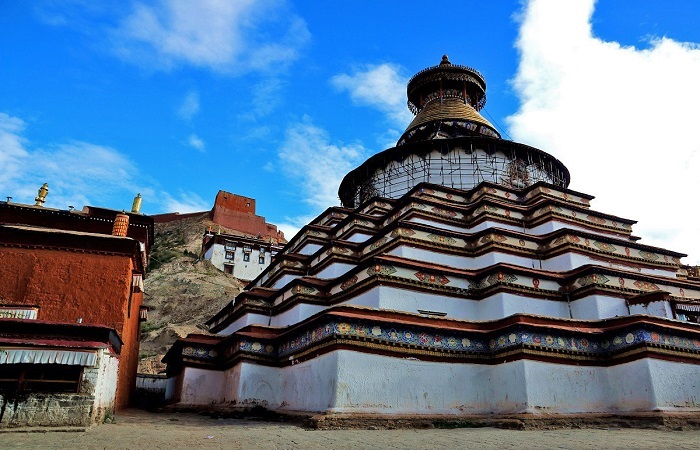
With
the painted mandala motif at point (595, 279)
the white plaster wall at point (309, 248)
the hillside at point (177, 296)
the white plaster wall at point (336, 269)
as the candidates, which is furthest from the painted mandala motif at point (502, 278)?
the hillside at point (177, 296)

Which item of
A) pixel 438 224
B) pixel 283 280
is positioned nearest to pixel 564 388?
pixel 438 224

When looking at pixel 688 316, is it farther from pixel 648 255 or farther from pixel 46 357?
pixel 46 357

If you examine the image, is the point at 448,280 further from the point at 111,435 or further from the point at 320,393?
the point at 111,435

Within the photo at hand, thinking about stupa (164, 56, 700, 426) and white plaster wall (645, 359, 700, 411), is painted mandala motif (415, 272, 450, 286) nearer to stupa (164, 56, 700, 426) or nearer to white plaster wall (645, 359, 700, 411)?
stupa (164, 56, 700, 426)

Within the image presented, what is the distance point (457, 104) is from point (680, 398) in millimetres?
18671

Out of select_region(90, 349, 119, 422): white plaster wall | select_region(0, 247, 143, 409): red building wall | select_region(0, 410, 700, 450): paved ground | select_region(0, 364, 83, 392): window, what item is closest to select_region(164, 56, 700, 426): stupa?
select_region(0, 410, 700, 450): paved ground

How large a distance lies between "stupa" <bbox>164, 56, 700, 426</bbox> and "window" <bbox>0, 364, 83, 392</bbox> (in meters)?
3.68

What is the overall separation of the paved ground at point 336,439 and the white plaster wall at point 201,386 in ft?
17.3

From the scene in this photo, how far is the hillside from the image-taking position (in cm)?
2588

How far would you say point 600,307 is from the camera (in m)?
11.1

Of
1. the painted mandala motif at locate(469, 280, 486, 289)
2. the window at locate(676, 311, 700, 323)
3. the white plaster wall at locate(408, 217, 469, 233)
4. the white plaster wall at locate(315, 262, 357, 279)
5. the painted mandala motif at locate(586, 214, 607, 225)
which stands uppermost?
the painted mandala motif at locate(586, 214, 607, 225)

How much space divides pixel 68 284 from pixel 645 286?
1325 cm

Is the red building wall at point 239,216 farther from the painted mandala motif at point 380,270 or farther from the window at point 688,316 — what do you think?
the window at point 688,316

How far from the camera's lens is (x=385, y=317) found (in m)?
8.66
